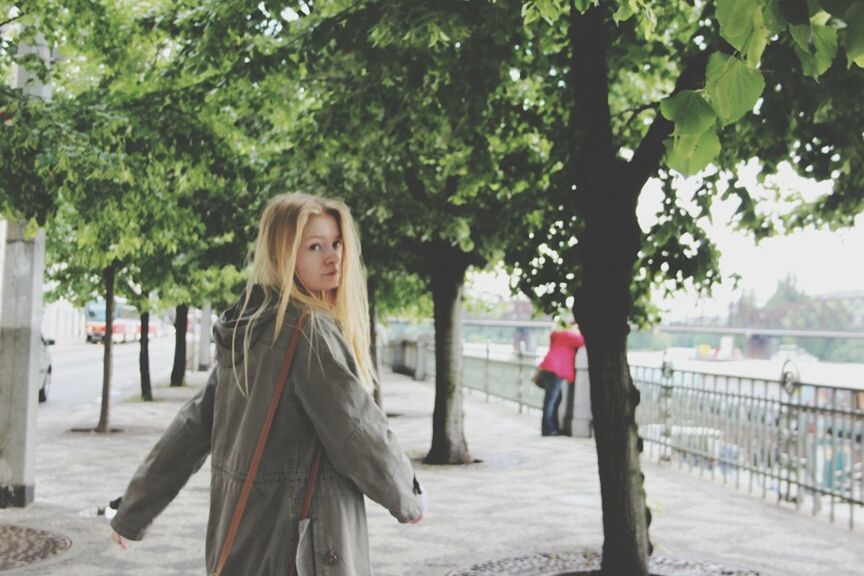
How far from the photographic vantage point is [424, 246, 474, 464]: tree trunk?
12445mm

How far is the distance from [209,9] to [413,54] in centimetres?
160

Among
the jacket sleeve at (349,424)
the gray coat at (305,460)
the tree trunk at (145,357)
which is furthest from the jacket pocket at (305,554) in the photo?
the tree trunk at (145,357)

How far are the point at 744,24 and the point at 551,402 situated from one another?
557 inches

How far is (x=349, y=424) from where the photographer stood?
2678 millimetres

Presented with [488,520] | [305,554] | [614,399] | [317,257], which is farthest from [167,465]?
[488,520]

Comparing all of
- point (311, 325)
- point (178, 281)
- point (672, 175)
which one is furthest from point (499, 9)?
point (178, 281)

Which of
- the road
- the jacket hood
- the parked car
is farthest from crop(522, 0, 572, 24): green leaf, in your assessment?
the parked car

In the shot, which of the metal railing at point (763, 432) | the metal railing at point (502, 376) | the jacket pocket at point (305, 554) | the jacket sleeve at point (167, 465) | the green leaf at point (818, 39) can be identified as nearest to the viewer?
the green leaf at point (818, 39)

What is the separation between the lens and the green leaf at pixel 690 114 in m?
2.19

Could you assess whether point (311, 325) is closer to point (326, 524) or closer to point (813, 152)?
point (326, 524)

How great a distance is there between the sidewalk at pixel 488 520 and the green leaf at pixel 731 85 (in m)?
5.35

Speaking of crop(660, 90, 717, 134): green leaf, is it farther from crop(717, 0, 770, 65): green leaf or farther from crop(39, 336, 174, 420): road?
crop(39, 336, 174, 420): road

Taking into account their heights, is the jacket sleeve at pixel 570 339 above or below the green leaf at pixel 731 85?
below

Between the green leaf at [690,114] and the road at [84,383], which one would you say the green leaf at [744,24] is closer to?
the green leaf at [690,114]
